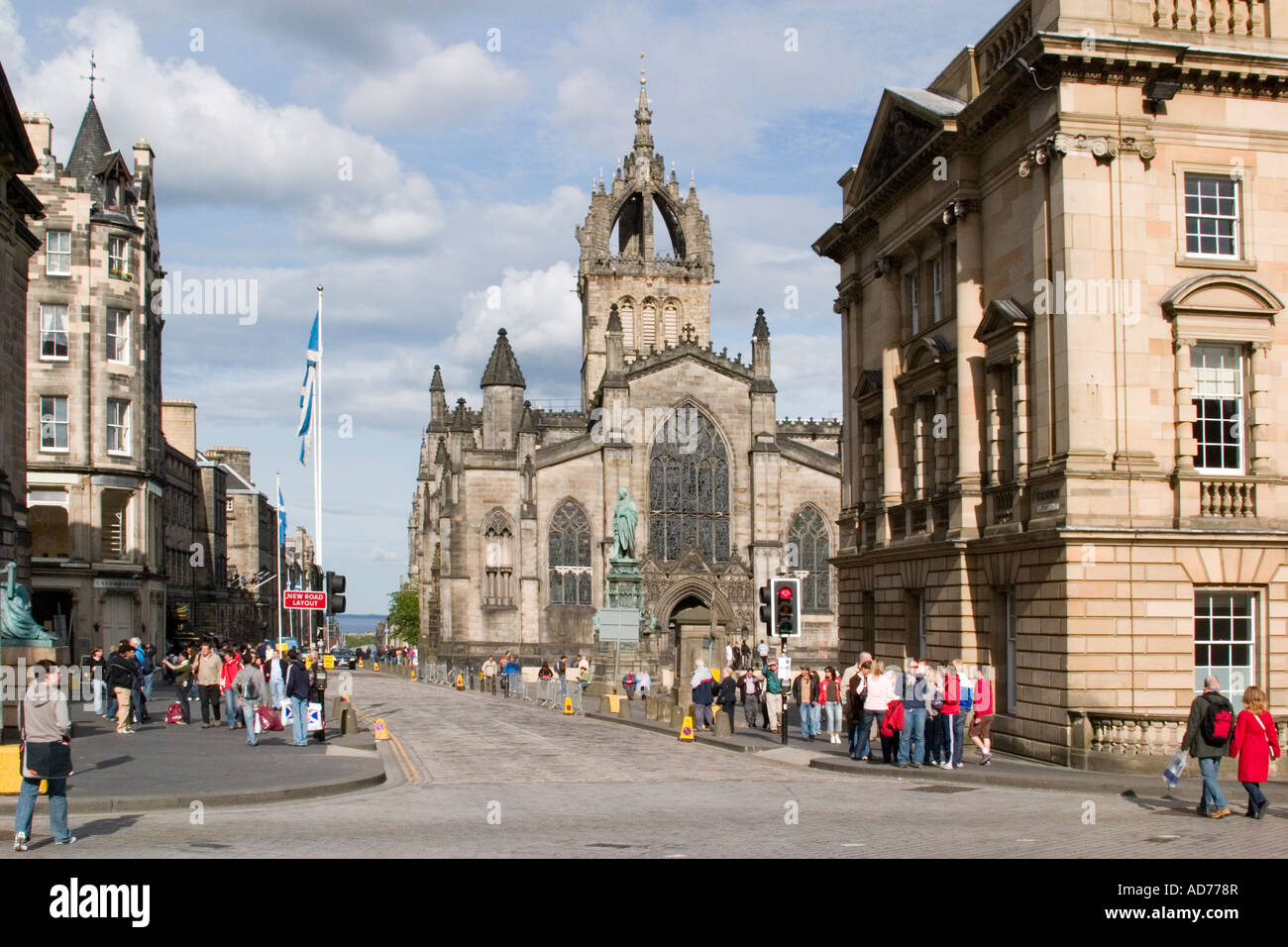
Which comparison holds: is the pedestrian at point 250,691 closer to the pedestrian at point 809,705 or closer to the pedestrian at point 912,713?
the pedestrian at point 809,705

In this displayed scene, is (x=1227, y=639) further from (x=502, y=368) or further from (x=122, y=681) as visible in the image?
(x=502, y=368)

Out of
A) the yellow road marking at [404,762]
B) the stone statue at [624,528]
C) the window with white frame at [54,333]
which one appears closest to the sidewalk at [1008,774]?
the yellow road marking at [404,762]

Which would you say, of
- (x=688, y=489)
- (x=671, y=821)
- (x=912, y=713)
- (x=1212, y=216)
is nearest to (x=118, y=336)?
(x=688, y=489)

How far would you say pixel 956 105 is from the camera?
91.4 feet

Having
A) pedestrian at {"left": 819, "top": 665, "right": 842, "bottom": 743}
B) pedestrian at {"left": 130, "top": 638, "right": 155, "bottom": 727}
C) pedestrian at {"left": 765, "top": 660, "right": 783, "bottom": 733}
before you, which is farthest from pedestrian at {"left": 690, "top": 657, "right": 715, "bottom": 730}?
pedestrian at {"left": 130, "top": 638, "right": 155, "bottom": 727}

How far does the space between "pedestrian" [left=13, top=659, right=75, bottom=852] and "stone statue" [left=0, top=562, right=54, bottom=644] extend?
10180 millimetres

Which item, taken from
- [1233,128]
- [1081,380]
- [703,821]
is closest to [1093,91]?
[1233,128]

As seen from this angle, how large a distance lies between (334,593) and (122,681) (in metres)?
4.53

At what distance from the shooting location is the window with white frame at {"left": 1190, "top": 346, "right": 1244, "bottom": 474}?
23.3 m

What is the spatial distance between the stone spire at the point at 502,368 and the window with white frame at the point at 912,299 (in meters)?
51.2

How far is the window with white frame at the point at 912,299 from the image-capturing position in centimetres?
3006

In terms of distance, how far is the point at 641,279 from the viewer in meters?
89.0
